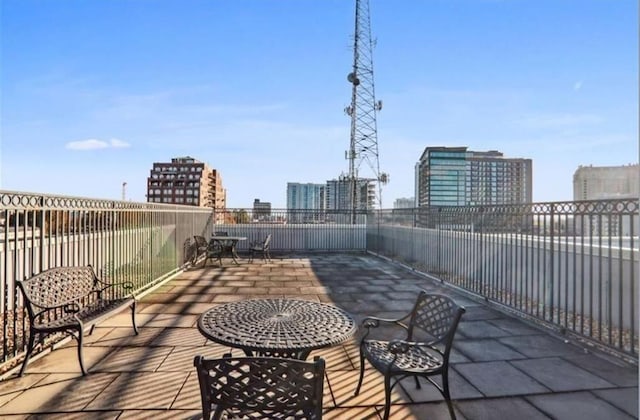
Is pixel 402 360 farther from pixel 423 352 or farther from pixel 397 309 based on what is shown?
pixel 397 309

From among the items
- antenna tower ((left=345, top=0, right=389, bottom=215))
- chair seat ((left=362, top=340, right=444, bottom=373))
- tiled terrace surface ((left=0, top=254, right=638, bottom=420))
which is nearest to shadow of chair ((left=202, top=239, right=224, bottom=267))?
tiled terrace surface ((left=0, top=254, right=638, bottom=420))

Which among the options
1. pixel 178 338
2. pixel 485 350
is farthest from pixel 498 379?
pixel 178 338

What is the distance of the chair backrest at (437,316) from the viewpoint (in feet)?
7.27

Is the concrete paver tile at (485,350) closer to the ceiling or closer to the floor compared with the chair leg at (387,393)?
closer to the floor

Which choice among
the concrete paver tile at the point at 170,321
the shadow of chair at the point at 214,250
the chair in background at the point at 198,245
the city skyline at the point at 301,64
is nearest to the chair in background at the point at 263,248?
the shadow of chair at the point at 214,250

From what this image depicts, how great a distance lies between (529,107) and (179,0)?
34.5 feet

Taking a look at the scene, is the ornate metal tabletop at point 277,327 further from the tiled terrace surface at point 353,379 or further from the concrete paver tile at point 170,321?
the concrete paver tile at point 170,321

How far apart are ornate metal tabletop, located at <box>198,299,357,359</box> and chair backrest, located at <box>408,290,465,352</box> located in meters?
0.56

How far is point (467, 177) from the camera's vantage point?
33156mm

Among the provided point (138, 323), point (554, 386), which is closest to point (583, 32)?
point (554, 386)

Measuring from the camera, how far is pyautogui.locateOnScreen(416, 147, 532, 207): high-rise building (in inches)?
1106

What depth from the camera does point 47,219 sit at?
145 inches

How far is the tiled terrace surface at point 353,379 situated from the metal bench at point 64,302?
234 mm

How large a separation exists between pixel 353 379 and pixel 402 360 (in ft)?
2.22
